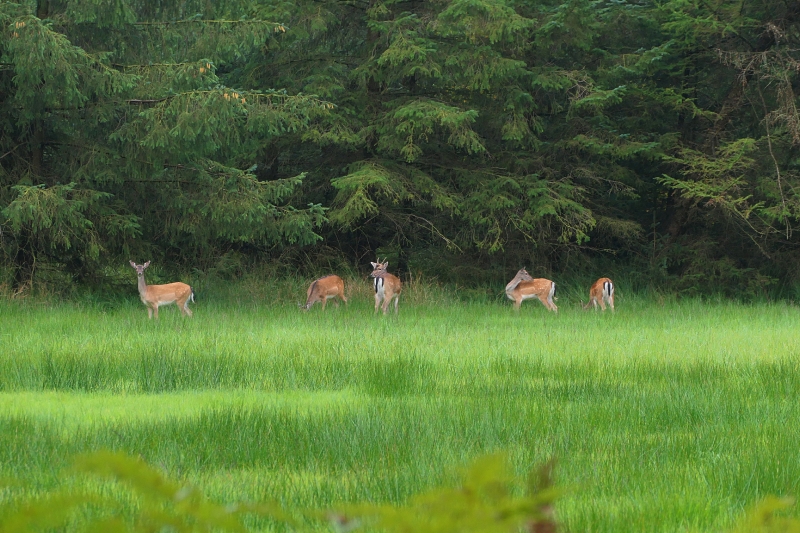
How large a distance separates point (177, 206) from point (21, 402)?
9490 millimetres

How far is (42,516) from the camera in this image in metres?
1.38

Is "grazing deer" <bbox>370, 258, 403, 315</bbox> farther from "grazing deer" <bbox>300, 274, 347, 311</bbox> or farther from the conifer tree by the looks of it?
the conifer tree

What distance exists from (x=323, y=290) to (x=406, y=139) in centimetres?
372

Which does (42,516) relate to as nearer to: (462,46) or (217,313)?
(217,313)

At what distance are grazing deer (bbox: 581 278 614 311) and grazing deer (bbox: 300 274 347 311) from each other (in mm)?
4760

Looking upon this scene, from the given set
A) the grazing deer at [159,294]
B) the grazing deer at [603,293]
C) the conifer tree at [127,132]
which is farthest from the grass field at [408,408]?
the grazing deer at [603,293]

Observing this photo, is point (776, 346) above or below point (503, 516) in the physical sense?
below

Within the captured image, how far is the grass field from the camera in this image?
15.8ft

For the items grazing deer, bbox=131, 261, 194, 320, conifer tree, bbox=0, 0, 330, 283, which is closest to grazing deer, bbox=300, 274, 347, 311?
conifer tree, bbox=0, 0, 330, 283

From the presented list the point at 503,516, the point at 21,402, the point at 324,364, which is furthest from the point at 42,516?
the point at 324,364

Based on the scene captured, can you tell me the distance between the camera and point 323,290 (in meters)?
17.3

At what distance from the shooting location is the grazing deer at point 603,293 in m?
18.4

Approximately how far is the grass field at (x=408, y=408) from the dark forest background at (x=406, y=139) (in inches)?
137

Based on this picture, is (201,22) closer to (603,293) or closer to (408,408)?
(603,293)
